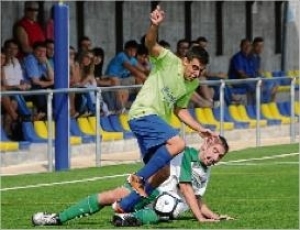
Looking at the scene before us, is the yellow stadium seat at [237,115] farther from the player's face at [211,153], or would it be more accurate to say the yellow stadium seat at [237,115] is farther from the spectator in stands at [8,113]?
the player's face at [211,153]

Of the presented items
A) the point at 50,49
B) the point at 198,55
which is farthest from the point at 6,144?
the point at 198,55

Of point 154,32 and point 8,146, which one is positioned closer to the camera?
point 154,32

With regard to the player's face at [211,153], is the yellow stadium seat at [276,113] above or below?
below

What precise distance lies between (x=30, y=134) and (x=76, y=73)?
7.09 ft

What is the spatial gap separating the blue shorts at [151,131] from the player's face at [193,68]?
0.47m

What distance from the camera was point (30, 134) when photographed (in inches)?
803

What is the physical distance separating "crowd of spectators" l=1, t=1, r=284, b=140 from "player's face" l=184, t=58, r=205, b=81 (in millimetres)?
6971

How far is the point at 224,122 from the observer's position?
78.6 ft

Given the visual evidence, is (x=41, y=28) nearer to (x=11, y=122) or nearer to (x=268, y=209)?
(x=11, y=122)

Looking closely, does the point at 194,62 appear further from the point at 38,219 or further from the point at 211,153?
the point at 38,219

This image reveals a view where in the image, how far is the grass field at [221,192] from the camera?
12.7 meters

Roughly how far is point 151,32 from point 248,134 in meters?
12.3

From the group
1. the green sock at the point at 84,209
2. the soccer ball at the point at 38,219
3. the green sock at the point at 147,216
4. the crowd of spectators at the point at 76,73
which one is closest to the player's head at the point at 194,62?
the green sock at the point at 147,216

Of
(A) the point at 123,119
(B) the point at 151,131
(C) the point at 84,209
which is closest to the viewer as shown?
(C) the point at 84,209
